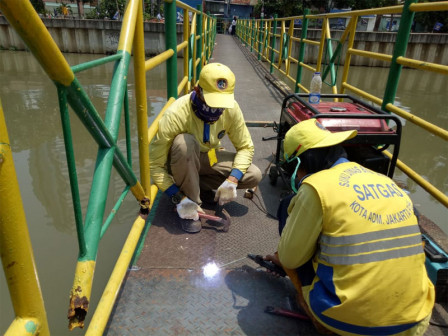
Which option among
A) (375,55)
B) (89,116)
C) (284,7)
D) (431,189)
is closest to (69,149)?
(89,116)

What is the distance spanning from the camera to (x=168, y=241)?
215 centimetres

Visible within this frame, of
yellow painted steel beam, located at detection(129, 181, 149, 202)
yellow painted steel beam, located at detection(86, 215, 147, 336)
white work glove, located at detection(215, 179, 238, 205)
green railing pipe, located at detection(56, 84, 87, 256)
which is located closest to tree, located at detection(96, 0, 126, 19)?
white work glove, located at detection(215, 179, 238, 205)

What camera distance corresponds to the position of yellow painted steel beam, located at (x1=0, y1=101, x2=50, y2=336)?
645 mm

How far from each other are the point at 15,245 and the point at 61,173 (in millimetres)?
3373

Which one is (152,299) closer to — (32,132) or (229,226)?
(229,226)

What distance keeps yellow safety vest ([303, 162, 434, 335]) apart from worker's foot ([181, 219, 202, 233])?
1.05 metres

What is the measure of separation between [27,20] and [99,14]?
26.1 meters

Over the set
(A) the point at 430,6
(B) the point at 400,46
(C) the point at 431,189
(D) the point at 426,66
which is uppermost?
(A) the point at 430,6

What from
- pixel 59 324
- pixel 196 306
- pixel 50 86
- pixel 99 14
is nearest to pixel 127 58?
pixel 196 306

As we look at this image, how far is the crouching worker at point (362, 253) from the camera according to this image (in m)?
1.28

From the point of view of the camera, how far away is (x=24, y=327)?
757mm

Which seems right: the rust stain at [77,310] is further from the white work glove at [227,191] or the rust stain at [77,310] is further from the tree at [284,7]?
the tree at [284,7]

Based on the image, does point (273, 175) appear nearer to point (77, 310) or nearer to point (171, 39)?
point (171, 39)

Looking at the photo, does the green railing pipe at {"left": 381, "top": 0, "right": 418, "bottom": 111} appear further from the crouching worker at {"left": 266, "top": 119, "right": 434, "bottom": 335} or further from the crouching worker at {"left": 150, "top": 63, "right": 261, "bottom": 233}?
the crouching worker at {"left": 266, "top": 119, "right": 434, "bottom": 335}
